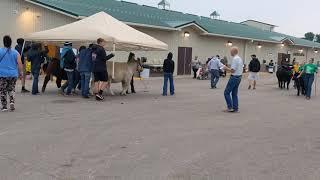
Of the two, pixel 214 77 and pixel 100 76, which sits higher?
pixel 100 76

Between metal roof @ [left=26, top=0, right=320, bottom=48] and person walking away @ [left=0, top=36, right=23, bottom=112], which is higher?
metal roof @ [left=26, top=0, right=320, bottom=48]

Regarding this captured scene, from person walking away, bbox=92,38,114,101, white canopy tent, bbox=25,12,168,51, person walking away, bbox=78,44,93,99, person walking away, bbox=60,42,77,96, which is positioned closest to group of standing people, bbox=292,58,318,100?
white canopy tent, bbox=25,12,168,51

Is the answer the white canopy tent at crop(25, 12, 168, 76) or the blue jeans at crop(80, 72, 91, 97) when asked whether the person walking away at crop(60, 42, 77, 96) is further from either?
the blue jeans at crop(80, 72, 91, 97)

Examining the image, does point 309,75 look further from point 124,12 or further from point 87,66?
point 124,12

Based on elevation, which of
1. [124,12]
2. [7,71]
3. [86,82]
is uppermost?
[124,12]

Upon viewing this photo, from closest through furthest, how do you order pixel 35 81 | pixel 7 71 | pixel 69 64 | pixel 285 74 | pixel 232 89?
1. pixel 7 71
2. pixel 232 89
3. pixel 35 81
4. pixel 69 64
5. pixel 285 74

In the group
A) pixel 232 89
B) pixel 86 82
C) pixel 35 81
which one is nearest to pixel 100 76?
pixel 86 82

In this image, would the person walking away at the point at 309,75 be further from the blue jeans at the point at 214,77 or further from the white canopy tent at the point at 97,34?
the white canopy tent at the point at 97,34

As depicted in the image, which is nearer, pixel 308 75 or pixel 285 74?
pixel 308 75

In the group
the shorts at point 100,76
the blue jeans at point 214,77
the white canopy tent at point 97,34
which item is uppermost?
the white canopy tent at point 97,34

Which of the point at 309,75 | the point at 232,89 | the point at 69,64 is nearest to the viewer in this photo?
the point at 232,89

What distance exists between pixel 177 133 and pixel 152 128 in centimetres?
68

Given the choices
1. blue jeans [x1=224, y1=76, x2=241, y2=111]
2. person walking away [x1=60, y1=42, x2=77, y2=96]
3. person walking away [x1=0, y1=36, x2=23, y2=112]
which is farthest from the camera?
person walking away [x1=60, y1=42, x2=77, y2=96]

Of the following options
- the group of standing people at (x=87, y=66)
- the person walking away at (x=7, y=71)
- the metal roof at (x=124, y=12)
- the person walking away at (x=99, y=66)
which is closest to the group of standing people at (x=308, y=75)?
the group of standing people at (x=87, y=66)
